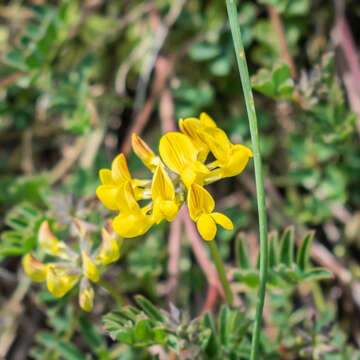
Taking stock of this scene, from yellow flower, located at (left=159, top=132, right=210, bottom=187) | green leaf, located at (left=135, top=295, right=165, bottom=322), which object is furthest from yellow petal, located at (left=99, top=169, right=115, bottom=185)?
green leaf, located at (left=135, top=295, right=165, bottom=322)

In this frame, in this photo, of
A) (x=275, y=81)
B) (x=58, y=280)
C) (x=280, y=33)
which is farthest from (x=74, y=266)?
(x=280, y=33)

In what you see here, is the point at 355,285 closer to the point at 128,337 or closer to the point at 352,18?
the point at 128,337

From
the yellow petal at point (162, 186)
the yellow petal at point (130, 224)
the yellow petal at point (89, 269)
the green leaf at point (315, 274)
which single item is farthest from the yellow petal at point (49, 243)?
the green leaf at point (315, 274)

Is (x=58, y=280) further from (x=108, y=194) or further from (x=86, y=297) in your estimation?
(x=108, y=194)

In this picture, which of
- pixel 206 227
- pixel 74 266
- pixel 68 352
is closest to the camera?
pixel 206 227

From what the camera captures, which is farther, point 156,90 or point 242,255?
point 156,90

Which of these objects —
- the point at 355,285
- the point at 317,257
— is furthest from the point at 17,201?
the point at 355,285

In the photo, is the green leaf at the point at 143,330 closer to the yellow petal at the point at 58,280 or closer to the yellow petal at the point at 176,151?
the yellow petal at the point at 58,280
